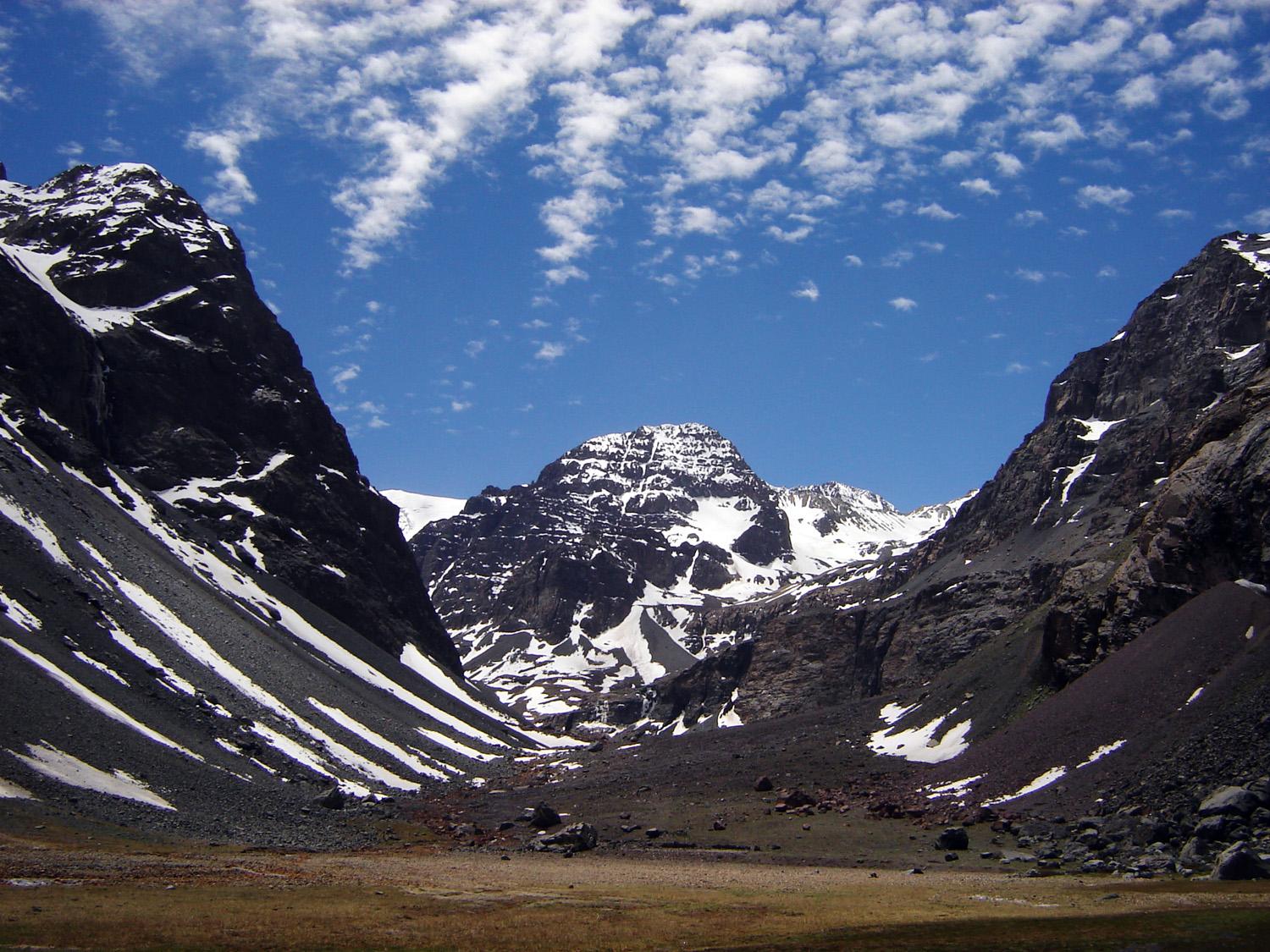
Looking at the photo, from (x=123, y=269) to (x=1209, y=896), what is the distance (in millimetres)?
189045

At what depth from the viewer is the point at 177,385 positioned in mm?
172500

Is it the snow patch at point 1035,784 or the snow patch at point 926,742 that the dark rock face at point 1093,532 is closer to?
the snow patch at point 926,742

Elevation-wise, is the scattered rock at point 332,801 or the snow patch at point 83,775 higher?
the snow patch at point 83,775

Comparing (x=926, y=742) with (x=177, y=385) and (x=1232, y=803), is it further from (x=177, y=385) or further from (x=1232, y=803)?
(x=177, y=385)

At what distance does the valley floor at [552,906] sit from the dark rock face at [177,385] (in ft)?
376

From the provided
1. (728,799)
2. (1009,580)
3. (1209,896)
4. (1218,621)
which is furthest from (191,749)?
(1009,580)

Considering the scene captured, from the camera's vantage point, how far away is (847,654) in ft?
550

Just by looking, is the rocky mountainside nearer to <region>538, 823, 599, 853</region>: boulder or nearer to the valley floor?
<region>538, 823, 599, 853</region>: boulder

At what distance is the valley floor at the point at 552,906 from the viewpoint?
30234 mm

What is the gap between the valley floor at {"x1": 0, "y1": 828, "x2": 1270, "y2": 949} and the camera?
30234 mm

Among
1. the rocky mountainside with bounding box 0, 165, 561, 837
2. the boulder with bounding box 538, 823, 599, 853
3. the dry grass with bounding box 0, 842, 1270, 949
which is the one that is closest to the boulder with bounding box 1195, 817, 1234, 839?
the dry grass with bounding box 0, 842, 1270, 949

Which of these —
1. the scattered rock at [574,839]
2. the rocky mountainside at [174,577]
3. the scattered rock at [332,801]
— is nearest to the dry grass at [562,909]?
the scattered rock at [574,839]

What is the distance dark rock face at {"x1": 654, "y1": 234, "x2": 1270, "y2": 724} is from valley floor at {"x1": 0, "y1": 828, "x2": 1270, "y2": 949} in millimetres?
46144

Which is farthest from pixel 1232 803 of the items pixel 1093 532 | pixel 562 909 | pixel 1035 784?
pixel 1093 532
